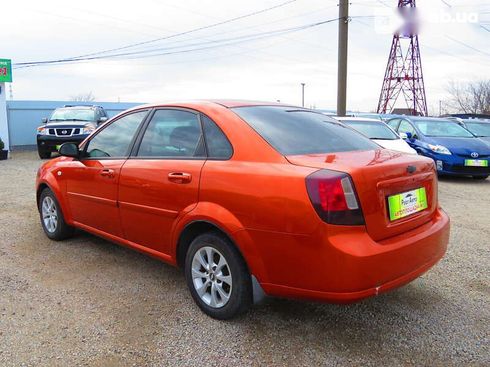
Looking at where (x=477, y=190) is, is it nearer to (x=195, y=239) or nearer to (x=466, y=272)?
(x=466, y=272)

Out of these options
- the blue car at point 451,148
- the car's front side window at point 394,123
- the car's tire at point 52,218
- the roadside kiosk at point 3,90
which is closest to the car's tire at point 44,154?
the roadside kiosk at point 3,90

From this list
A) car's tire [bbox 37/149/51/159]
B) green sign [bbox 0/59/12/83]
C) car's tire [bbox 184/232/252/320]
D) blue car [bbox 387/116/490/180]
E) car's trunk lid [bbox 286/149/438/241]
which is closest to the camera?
car's trunk lid [bbox 286/149/438/241]

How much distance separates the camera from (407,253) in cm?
286

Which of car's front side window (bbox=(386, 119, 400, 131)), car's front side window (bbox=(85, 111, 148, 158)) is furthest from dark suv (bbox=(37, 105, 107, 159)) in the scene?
car's front side window (bbox=(85, 111, 148, 158))

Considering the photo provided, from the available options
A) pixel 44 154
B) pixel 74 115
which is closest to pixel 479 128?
pixel 74 115

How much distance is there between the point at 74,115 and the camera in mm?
15094

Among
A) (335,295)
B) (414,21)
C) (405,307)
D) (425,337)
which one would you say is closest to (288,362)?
(335,295)

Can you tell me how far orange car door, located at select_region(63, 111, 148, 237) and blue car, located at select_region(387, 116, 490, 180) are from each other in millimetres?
7888

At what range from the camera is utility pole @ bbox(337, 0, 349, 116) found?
14.6 m

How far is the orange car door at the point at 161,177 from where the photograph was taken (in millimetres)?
3338

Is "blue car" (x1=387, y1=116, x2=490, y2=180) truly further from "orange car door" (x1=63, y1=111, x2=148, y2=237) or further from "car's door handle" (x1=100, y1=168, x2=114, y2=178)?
"car's door handle" (x1=100, y1=168, x2=114, y2=178)

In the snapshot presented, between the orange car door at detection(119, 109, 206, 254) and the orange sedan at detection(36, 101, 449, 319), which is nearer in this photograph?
the orange sedan at detection(36, 101, 449, 319)

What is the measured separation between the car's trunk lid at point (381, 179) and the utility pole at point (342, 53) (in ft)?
38.6

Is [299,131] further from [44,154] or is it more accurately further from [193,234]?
[44,154]
